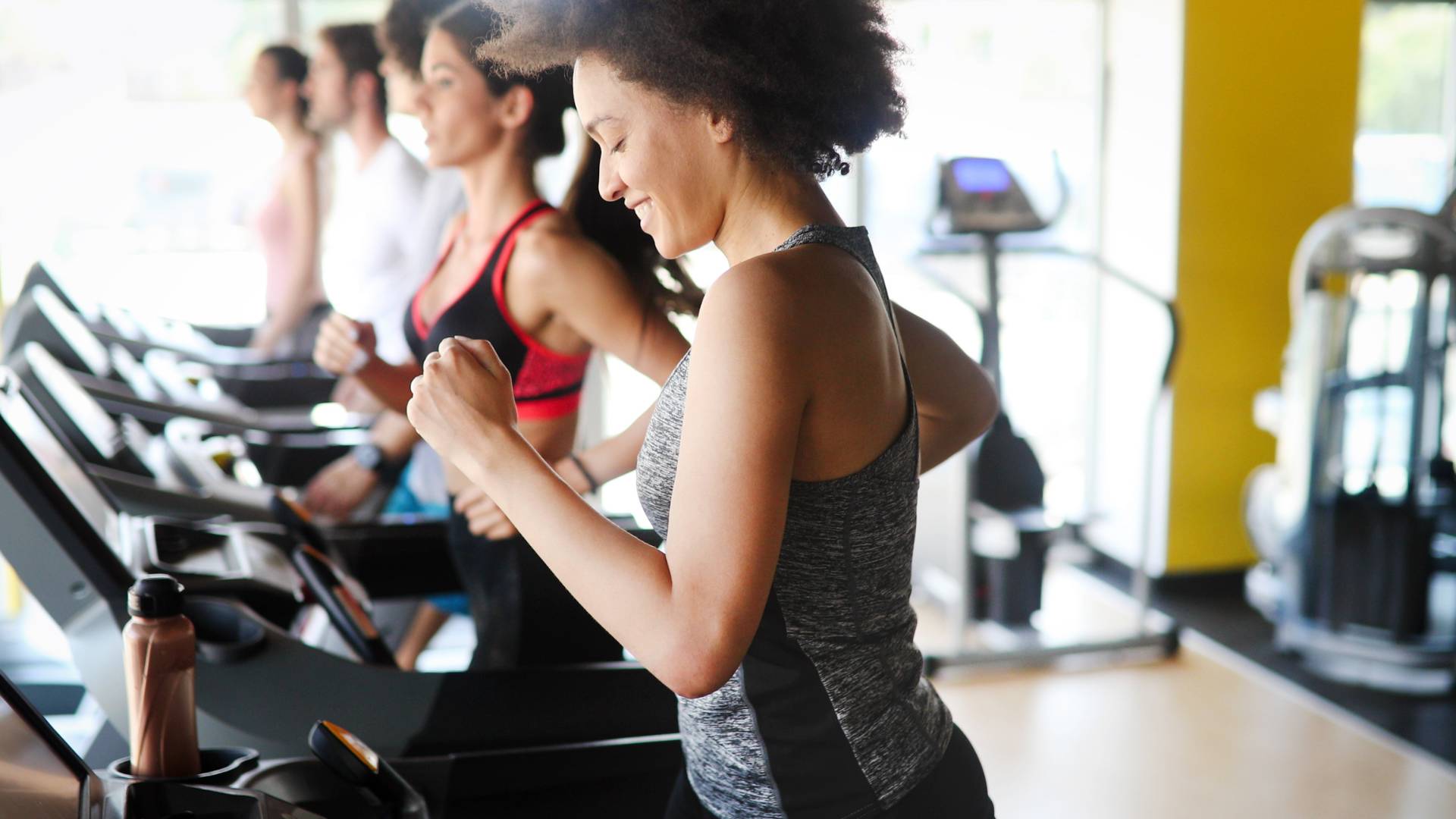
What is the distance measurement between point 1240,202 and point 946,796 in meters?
3.91

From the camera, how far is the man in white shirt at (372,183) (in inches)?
125

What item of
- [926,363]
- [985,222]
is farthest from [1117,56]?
[926,363]

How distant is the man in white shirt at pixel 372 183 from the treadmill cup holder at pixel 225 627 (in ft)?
5.20

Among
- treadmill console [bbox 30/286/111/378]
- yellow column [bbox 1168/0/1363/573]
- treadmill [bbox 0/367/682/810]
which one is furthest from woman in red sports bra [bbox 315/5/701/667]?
yellow column [bbox 1168/0/1363/573]

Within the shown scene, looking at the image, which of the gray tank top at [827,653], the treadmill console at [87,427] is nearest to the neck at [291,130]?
the treadmill console at [87,427]

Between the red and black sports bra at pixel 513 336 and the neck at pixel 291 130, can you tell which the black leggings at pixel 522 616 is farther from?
the neck at pixel 291 130

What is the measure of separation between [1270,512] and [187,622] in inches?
147

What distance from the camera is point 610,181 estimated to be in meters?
1.05

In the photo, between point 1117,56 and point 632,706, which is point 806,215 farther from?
point 1117,56

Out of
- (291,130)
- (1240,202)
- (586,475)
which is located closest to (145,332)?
(291,130)

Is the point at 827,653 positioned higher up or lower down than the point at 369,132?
lower down

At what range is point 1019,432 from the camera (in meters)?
3.95

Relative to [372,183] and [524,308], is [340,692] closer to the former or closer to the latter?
[524,308]

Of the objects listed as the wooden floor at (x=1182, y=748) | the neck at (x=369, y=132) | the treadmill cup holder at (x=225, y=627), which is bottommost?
the wooden floor at (x=1182, y=748)
